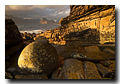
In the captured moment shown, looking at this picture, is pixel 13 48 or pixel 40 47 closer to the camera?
pixel 40 47

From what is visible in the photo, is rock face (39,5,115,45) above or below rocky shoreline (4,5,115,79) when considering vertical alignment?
above

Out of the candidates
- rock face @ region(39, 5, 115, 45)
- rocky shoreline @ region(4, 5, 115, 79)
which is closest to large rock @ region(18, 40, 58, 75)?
rocky shoreline @ region(4, 5, 115, 79)

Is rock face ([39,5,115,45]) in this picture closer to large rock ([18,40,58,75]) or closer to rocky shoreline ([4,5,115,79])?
rocky shoreline ([4,5,115,79])

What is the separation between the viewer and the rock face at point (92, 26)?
17.1ft

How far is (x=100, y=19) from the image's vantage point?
18.5 ft

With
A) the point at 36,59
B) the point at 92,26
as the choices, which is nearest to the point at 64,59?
the point at 36,59

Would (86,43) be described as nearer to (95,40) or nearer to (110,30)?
(95,40)

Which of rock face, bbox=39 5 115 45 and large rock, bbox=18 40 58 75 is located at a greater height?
rock face, bbox=39 5 115 45

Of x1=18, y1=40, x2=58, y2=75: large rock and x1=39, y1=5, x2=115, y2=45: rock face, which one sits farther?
x1=39, y1=5, x2=115, y2=45: rock face

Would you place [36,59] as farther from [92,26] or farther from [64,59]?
[92,26]

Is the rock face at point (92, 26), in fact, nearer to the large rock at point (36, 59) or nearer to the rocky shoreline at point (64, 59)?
the rocky shoreline at point (64, 59)

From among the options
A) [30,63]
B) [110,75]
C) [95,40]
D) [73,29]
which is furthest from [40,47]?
[95,40]

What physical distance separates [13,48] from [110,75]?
24.7 feet

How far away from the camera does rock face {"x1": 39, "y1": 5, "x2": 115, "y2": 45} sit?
17.1ft
